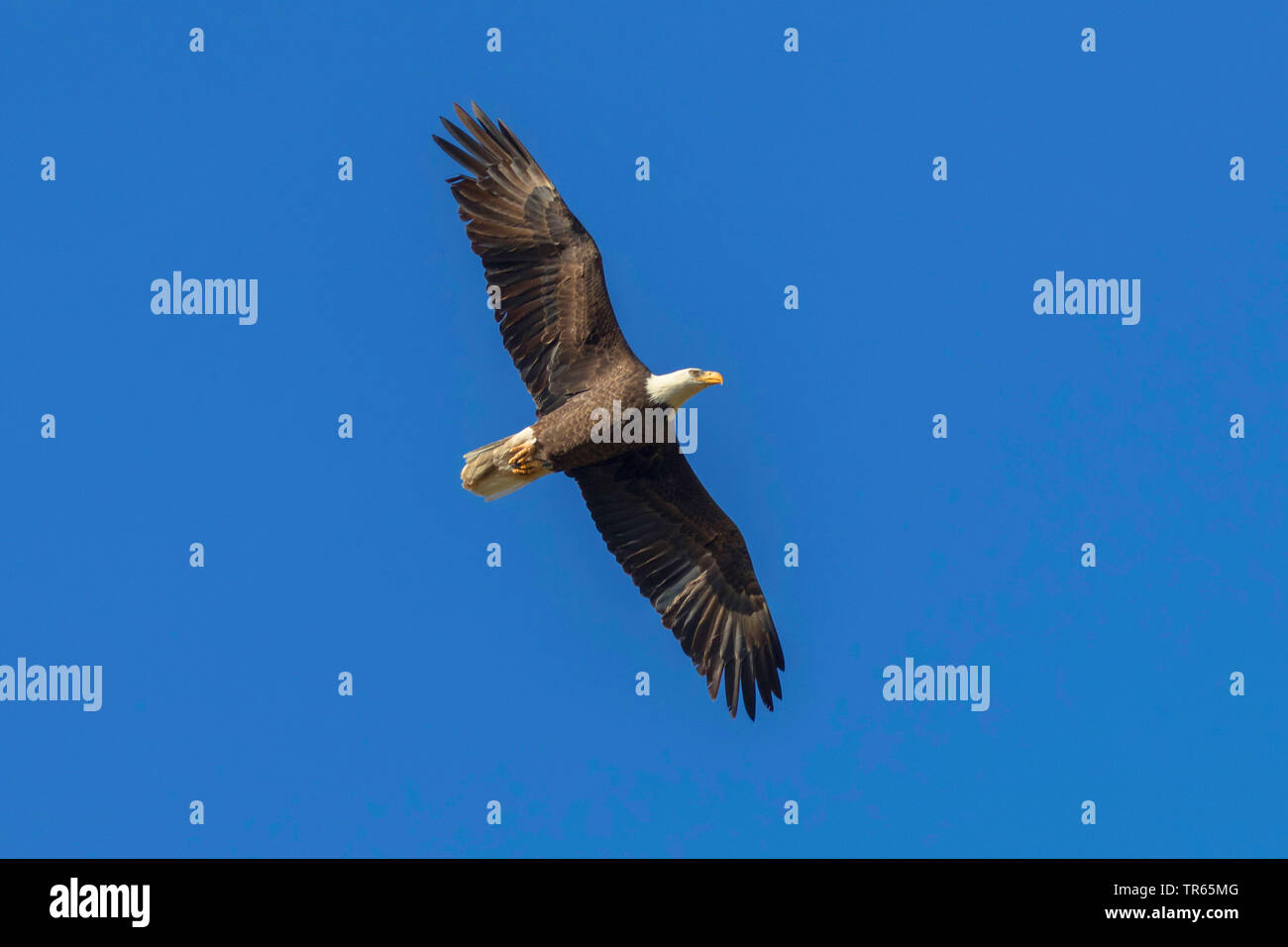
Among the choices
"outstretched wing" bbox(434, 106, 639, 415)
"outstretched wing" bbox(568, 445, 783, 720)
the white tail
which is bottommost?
"outstretched wing" bbox(568, 445, 783, 720)

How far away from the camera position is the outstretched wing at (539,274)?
1747 cm

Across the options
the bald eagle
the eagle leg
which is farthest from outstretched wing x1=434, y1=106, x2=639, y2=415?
the eagle leg

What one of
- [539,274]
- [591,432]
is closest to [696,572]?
[591,432]

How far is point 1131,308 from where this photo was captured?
69.3ft

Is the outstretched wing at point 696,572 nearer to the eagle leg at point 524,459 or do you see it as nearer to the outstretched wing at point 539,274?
the eagle leg at point 524,459

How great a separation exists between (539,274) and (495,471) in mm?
1883

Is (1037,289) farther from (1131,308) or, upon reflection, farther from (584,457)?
(584,457)

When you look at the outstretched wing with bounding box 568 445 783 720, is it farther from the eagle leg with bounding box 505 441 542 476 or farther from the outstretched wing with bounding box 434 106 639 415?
the outstretched wing with bounding box 434 106 639 415

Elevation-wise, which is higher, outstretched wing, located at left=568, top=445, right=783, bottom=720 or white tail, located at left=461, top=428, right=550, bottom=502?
white tail, located at left=461, top=428, right=550, bottom=502

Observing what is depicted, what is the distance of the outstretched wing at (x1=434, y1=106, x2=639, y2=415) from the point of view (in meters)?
17.5

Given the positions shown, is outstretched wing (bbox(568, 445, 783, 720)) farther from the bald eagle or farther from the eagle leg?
the eagle leg

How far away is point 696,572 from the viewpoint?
18.4 m

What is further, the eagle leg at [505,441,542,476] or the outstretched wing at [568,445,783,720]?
the outstretched wing at [568,445,783,720]
